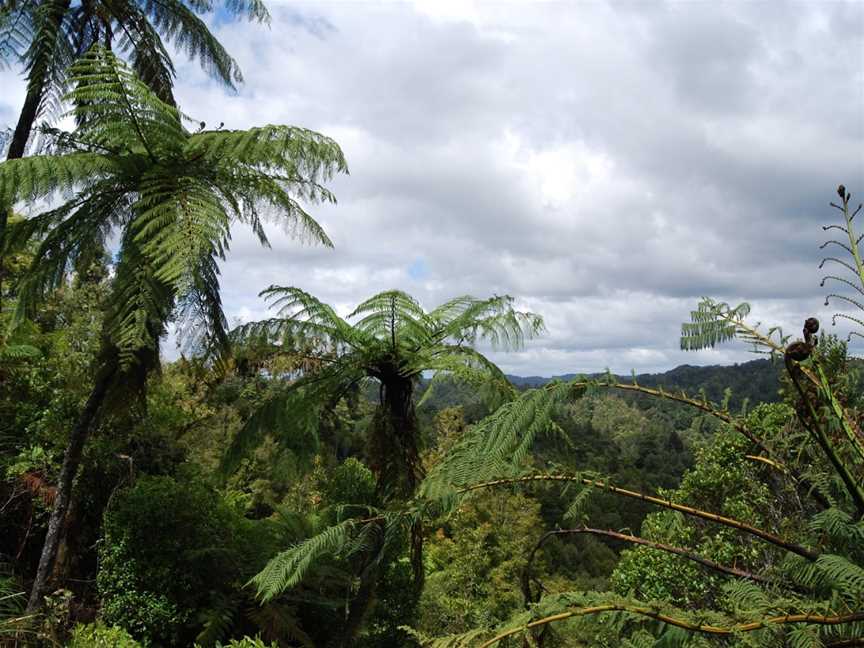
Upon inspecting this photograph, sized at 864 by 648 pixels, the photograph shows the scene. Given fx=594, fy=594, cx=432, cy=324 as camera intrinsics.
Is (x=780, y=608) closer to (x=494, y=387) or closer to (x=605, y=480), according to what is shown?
(x=605, y=480)

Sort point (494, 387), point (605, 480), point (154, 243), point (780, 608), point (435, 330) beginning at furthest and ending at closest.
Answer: point (435, 330) < point (494, 387) < point (154, 243) < point (605, 480) < point (780, 608)

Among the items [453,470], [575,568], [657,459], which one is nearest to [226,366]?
[453,470]

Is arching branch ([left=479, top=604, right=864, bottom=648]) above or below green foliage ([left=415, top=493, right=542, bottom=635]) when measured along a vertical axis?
above

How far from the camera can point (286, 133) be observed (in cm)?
434

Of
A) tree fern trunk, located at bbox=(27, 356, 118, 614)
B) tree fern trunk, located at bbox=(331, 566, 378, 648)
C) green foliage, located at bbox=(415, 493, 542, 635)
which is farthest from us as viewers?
green foliage, located at bbox=(415, 493, 542, 635)

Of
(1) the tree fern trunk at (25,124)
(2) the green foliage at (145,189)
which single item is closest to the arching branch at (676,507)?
(2) the green foliage at (145,189)

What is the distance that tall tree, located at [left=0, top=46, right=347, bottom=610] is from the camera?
13.2 feet

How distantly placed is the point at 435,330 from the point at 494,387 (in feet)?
2.56

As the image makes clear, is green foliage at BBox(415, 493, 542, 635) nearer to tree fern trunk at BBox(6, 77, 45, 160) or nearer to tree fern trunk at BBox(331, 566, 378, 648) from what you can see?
tree fern trunk at BBox(331, 566, 378, 648)

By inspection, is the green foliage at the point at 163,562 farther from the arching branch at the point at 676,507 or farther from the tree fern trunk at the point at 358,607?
the arching branch at the point at 676,507

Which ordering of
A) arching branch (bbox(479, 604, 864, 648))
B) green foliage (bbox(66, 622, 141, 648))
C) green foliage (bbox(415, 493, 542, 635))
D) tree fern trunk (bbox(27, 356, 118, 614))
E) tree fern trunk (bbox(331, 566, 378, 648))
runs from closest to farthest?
arching branch (bbox(479, 604, 864, 648))
green foliage (bbox(66, 622, 141, 648))
tree fern trunk (bbox(27, 356, 118, 614))
tree fern trunk (bbox(331, 566, 378, 648))
green foliage (bbox(415, 493, 542, 635))

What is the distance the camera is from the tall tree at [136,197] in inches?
159

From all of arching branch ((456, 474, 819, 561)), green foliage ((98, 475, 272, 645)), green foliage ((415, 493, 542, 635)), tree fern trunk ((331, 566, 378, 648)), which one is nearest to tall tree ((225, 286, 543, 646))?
tree fern trunk ((331, 566, 378, 648))

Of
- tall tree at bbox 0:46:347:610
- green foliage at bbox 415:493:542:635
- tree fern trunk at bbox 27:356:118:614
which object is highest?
tall tree at bbox 0:46:347:610
